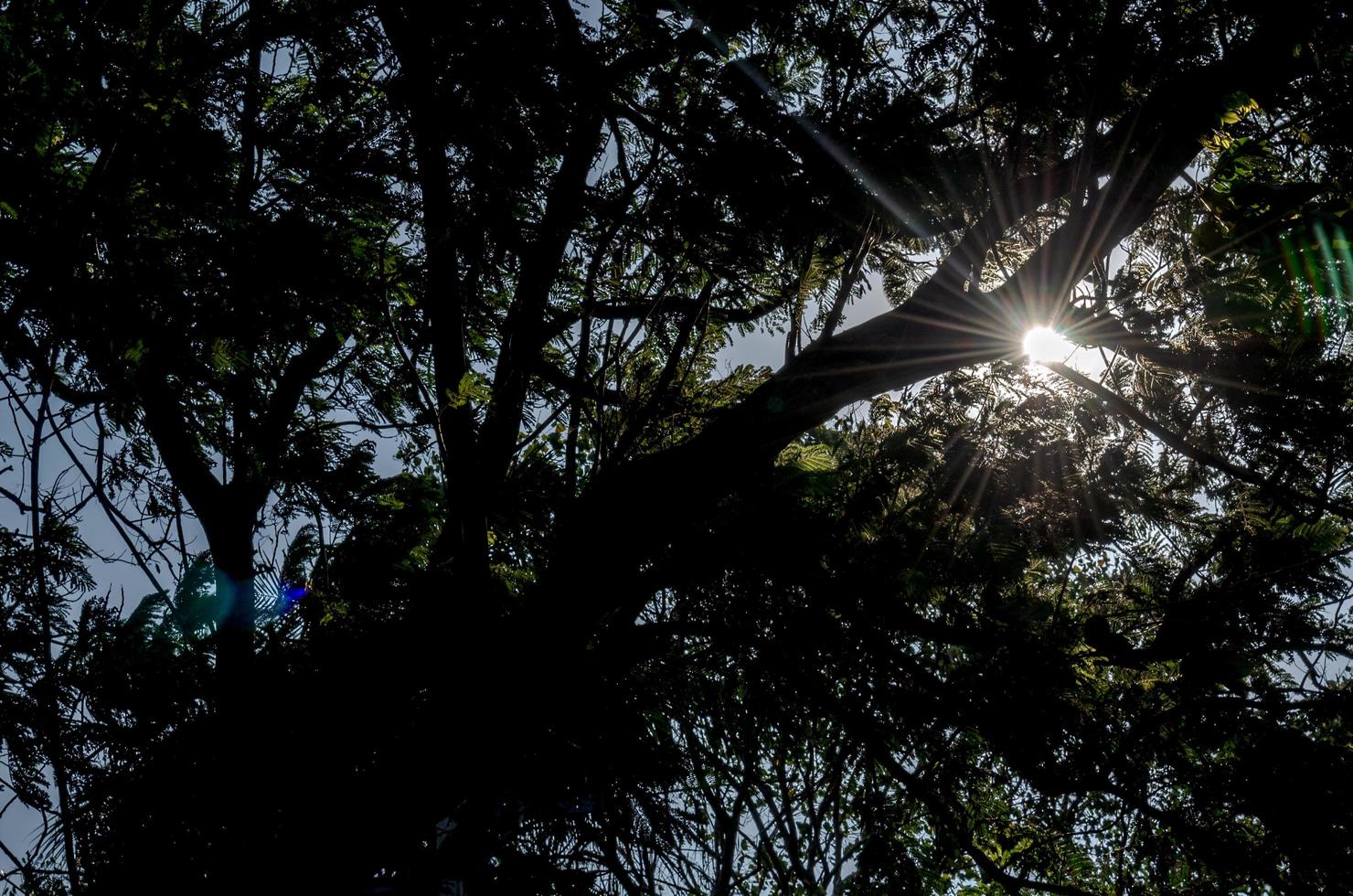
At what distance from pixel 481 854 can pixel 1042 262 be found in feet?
8.83

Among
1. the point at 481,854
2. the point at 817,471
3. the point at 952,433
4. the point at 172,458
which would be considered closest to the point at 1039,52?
the point at 952,433

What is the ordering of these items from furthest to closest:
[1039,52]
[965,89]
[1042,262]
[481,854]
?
[965,89] < [1042,262] < [1039,52] < [481,854]

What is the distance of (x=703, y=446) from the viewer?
2.53 m

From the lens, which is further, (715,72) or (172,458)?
(172,458)

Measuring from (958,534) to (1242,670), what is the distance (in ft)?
3.18

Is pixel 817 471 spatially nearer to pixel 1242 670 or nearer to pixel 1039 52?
pixel 1242 670

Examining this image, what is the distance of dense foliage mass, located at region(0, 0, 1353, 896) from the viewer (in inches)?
84.3

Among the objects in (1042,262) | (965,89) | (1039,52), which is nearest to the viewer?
(1039,52)

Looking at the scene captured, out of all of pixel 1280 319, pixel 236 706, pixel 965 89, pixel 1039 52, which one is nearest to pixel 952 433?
pixel 1280 319

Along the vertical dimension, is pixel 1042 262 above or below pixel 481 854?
above

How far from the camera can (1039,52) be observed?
244 cm

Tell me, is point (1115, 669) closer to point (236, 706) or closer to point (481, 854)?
point (481, 854)

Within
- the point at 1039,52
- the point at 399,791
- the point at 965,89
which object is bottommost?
the point at 399,791

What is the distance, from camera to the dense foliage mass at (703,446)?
7.02 ft
